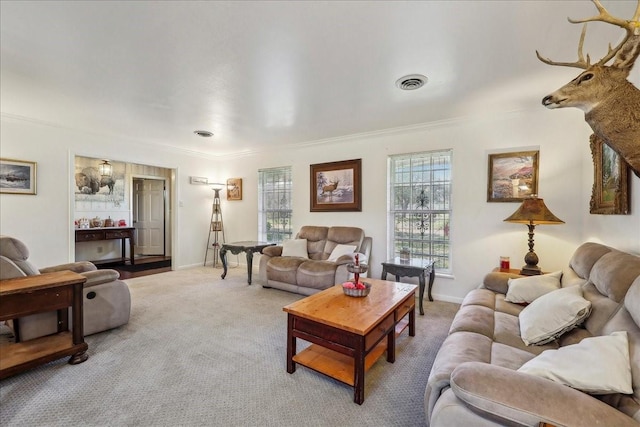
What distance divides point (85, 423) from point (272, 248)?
2947mm

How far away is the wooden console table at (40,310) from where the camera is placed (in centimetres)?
190

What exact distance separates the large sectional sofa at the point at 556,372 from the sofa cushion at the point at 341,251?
93.6 inches

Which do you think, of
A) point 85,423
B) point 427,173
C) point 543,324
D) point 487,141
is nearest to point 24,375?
point 85,423

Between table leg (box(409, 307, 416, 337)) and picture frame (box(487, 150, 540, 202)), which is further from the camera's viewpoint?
picture frame (box(487, 150, 540, 202))

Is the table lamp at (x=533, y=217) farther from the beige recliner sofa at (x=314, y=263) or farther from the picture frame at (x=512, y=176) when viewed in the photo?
the beige recliner sofa at (x=314, y=263)

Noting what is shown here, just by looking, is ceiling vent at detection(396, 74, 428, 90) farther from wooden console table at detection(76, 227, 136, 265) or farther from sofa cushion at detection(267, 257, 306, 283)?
wooden console table at detection(76, 227, 136, 265)

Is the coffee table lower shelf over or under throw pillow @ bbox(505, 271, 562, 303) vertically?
under

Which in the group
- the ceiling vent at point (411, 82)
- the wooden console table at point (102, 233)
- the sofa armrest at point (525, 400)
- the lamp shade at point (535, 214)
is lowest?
the sofa armrest at point (525, 400)

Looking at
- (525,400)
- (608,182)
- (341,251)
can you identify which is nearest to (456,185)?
(608,182)

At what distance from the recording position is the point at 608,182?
2334mm

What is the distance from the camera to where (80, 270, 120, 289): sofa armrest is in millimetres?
2621

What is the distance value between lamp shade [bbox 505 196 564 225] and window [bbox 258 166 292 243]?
3635 mm

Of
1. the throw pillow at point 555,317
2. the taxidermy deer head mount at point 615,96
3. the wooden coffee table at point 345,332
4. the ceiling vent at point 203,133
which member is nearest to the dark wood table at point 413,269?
the wooden coffee table at point 345,332

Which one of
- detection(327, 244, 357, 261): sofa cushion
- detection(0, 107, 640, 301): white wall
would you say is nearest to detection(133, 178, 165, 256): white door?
detection(0, 107, 640, 301): white wall
